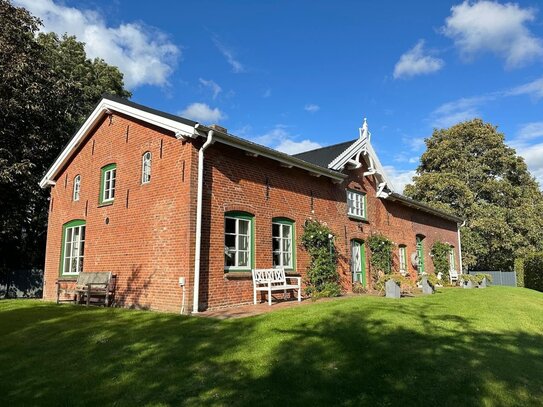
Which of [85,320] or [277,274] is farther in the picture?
[277,274]

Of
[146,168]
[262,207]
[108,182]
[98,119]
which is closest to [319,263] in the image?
[262,207]

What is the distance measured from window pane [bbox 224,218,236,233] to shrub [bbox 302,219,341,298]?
2983 millimetres

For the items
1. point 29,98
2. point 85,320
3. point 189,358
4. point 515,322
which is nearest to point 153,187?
point 85,320

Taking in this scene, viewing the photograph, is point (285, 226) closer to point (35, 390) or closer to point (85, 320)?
point (85, 320)

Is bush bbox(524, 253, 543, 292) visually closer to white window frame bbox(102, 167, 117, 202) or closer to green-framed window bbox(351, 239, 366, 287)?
green-framed window bbox(351, 239, 366, 287)

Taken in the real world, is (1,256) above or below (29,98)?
below

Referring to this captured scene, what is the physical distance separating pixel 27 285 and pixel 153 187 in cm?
1195

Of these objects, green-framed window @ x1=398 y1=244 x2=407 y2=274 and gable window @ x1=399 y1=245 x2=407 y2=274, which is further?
gable window @ x1=399 y1=245 x2=407 y2=274

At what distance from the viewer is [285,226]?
13.2 meters

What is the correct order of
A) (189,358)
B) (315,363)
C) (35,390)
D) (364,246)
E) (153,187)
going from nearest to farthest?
(35,390), (315,363), (189,358), (153,187), (364,246)

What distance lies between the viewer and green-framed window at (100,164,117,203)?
13.2m

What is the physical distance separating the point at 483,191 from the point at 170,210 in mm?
30676

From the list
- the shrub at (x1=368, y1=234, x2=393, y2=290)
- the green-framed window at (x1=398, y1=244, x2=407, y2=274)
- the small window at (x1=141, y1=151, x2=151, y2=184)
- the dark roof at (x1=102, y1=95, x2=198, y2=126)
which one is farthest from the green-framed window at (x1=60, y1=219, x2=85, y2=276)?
the green-framed window at (x1=398, y1=244, x2=407, y2=274)

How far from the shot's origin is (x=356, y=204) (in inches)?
683
